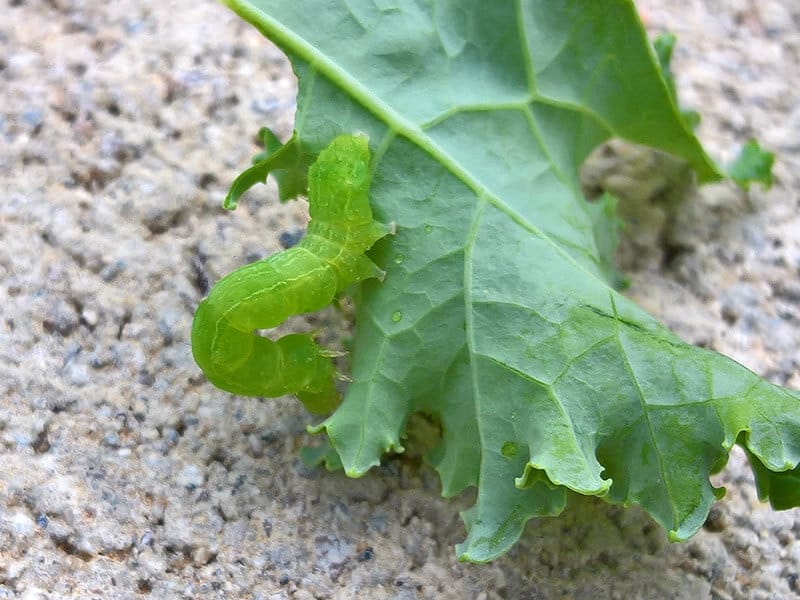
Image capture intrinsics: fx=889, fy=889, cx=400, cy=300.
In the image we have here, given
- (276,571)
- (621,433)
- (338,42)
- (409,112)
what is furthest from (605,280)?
(276,571)

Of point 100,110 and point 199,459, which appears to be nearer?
point 199,459

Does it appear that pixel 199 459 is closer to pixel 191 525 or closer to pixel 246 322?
pixel 191 525

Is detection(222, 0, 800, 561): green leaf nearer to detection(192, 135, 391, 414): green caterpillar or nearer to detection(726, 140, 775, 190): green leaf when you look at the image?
detection(192, 135, 391, 414): green caterpillar

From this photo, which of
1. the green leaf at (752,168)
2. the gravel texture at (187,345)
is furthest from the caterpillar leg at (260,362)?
the green leaf at (752,168)

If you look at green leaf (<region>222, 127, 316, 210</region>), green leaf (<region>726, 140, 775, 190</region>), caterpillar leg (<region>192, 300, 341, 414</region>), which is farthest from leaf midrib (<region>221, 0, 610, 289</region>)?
green leaf (<region>726, 140, 775, 190</region>)

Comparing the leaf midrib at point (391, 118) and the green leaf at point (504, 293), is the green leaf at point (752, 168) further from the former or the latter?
the leaf midrib at point (391, 118)
